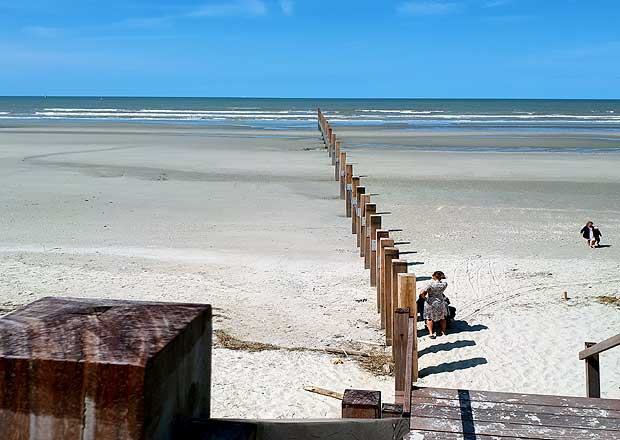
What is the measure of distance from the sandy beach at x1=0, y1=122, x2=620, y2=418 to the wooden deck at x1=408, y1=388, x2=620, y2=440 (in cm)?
221

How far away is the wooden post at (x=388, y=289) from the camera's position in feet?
26.9

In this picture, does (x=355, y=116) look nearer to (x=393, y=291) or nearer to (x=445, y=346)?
(x=445, y=346)

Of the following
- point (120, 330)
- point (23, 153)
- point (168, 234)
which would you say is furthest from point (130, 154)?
point (120, 330)

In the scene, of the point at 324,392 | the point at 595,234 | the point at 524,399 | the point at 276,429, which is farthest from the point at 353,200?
the point at 276,429

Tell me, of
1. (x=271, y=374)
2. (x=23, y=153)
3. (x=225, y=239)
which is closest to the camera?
(x=271, y=374)

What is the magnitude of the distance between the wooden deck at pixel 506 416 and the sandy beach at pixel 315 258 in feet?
7.25

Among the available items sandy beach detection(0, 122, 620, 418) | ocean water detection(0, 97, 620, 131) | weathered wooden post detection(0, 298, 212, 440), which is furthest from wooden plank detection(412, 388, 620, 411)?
ocean water detection(0, 97, 620, 131)

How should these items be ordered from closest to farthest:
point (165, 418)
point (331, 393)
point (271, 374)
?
1. point (165, 418)
2. point (331, 393)
3. point (271, 374)

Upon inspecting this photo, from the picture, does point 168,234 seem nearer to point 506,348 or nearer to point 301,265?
point 301,265

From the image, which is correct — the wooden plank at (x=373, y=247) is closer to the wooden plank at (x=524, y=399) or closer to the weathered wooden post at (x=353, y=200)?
the weathered wooden post at (x=353, y=200)

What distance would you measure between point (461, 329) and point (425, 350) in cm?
87

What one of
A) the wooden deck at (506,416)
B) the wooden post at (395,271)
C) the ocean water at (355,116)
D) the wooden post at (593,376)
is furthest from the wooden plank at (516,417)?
the ocean water at (355,116)

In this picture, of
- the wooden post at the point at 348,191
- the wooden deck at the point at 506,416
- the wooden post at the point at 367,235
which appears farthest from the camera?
the wooden post at the point at 348,191

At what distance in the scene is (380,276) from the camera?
9164 mm
